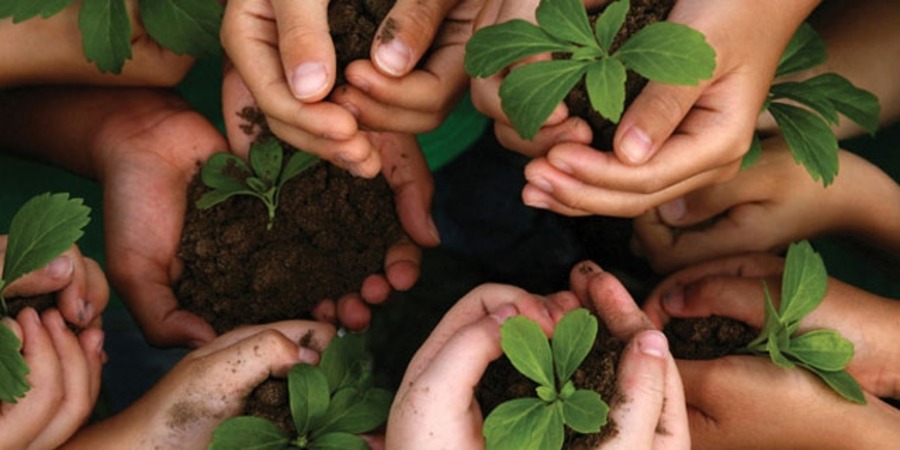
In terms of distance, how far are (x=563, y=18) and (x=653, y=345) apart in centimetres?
40

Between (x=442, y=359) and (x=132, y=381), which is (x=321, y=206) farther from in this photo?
(x=132, y=381)

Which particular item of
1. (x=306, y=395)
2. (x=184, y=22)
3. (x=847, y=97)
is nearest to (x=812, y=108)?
(x=847, y=97)

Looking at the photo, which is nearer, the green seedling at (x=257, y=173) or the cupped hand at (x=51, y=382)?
the cupped hand at (x=51, y=382)

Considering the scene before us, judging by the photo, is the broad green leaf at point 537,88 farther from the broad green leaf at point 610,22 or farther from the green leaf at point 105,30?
the green leaf at point 105,30

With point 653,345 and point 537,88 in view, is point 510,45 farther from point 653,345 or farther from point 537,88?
point 653,345

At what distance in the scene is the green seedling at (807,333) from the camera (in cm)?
117

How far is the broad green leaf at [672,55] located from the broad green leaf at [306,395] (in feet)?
1.81

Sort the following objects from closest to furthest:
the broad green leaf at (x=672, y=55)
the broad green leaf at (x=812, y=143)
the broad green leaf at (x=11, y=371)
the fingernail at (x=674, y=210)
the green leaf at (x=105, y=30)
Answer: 1. the broad green leaf at (x=672, y=55)
2. the broad green leaf at (x=11, y=371)
3. the broad green leaf at (x=812, y=143)
4. the green leaf at (x=105, y=30)
5. the fingernail at (x=674, y=210)

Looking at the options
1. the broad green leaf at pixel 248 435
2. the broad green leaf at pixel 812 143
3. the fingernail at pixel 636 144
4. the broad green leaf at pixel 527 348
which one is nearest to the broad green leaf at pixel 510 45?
the fingernail at pixel 636 144

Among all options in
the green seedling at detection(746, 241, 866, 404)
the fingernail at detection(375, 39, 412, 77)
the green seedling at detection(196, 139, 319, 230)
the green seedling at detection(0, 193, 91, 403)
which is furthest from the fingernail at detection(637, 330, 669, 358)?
the green seedling at detection(0, 193, 91, 403)

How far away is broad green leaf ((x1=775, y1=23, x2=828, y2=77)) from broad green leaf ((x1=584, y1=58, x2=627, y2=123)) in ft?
1.40

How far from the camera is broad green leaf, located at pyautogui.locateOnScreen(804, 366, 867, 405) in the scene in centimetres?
117

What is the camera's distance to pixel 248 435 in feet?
3.57

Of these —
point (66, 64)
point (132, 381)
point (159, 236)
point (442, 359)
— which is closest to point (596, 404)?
point (442, 359)
